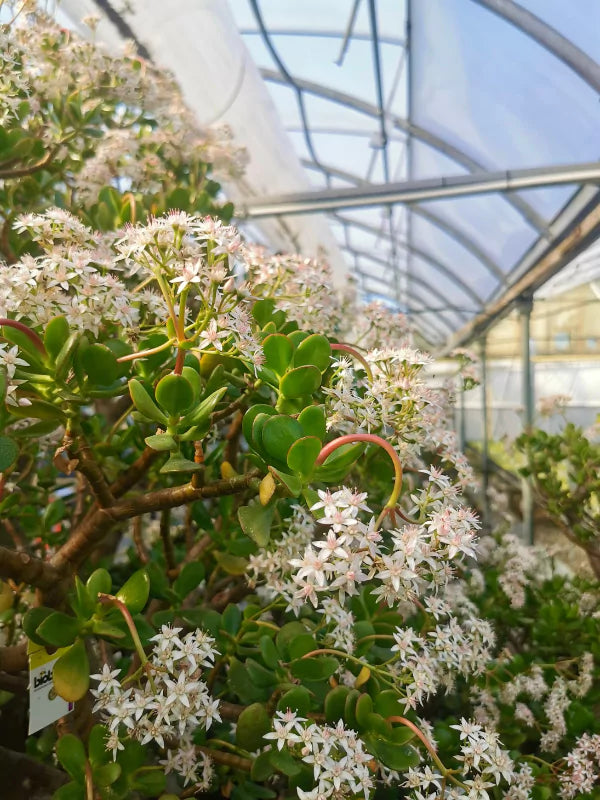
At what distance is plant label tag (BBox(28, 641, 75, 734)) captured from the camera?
2.51ft

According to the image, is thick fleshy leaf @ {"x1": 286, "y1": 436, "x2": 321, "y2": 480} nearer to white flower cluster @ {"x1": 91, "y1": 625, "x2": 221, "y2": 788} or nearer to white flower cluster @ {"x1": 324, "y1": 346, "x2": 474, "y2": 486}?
white flower cluster @ {"x1": 324, "y1": 346, "x2": 474, "y2": 486}

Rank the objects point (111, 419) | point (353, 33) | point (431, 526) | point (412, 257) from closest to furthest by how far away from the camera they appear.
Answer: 1. point (431, 526)
2. point (111, 419)
3. point (353, 33)
4. point (412, 257)

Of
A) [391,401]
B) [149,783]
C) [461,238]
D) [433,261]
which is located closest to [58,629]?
[149,783]

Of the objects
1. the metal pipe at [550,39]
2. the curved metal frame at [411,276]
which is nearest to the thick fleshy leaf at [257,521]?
the metal pipe at [550,39]

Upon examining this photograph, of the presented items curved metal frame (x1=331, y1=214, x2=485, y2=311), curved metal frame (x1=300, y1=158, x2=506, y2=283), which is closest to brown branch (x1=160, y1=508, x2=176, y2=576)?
curved metal frame (x1=300, y1=158, x2=506, y2=283)

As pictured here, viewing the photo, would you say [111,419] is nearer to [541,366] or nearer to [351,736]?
[351,736]

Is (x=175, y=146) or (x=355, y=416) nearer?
(x=355, y=416)

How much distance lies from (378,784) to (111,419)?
1089 mm

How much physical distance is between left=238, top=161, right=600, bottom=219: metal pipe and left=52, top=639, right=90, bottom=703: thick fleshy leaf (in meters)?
1.61

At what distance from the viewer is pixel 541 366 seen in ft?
11.6

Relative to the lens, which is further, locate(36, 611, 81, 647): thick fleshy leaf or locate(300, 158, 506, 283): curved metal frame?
locate(300, 158, 506, 283): curved metal frame

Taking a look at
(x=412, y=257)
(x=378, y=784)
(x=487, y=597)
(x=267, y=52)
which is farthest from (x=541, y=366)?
(x=412, y=257)

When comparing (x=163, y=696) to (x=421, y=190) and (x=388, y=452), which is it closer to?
(x=388, y=452)

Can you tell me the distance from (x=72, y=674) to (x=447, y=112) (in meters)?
3.23
